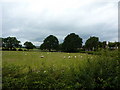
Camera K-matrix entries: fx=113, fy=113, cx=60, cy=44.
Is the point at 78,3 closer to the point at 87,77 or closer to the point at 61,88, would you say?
the point at 87,77

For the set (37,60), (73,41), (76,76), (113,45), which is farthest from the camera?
(73,41)

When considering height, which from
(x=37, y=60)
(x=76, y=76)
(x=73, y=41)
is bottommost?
(x=76, y=76)

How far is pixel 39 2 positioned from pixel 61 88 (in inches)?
82.8

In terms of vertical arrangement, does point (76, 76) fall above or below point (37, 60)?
below

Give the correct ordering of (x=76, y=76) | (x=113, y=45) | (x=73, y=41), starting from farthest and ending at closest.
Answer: (x=73, y=41) < (x=113, y=45) < (x=76, y=76)

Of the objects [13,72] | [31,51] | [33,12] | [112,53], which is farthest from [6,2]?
A: [112,53]

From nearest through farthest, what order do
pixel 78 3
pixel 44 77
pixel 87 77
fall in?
pixel 87 77
pixel 44 77
pixel 78 3

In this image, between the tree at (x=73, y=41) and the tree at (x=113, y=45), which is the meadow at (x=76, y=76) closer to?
the tree at (x=113, y=45)

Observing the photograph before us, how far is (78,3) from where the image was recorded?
10.0 ft

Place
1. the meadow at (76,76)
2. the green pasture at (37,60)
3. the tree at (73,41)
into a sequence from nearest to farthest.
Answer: the meadow at (76,76), the green pasture at (37,60), the tree at (73,41)

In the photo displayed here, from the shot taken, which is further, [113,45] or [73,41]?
[73,41]

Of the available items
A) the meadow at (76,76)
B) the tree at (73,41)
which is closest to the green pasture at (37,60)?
the meadow at (76,76)

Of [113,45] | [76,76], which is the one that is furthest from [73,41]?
[76,76]

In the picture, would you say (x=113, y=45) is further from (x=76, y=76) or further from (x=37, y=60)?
(x=37, y=60)
